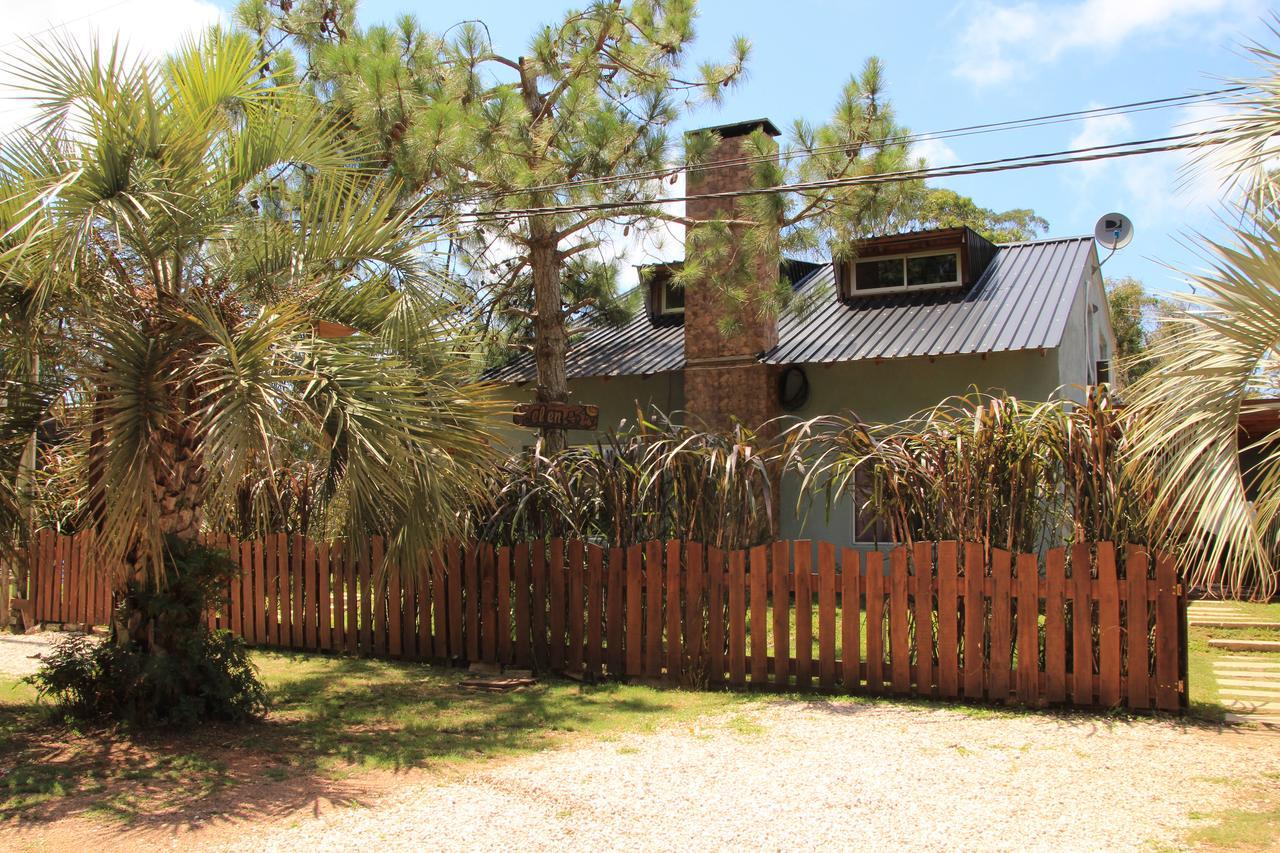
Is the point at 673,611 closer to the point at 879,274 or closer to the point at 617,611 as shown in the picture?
the point at 617,611

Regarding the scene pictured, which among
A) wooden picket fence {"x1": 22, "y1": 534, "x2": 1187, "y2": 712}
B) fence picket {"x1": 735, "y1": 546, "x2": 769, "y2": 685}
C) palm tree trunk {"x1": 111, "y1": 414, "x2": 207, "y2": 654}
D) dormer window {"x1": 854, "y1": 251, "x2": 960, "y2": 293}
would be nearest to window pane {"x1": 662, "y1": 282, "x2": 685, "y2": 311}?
Answer: dormer window {"x1": 854, "y1": 251, "x2": 960, "y2": 293}

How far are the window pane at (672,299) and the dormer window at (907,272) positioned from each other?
3614mm

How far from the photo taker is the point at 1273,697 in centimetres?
755

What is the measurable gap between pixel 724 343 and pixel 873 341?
2204 millimetres

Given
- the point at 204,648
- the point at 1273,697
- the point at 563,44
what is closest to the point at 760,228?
the point at 563,44

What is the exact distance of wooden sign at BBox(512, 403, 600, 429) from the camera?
32.6ft

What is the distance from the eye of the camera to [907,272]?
1633 centimetres

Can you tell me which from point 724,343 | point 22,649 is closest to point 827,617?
point 724,343

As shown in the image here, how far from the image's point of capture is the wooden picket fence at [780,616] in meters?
6.85

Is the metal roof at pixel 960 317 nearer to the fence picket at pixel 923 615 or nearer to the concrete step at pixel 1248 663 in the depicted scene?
the concrete step at pixel 1248 663

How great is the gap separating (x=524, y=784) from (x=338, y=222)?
3.77 m

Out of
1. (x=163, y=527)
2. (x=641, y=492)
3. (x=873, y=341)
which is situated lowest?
(x=163, y=527)

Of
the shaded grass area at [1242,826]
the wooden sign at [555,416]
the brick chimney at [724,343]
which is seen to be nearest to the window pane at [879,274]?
the brick chimney at [724,343]

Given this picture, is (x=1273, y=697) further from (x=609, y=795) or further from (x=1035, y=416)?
(x=609, y=795)
